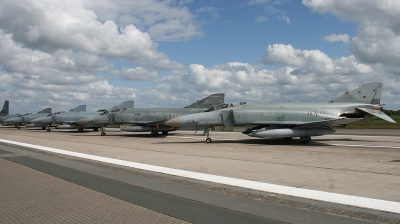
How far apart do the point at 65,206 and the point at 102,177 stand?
3.03m

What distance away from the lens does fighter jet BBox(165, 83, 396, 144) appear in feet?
60.3

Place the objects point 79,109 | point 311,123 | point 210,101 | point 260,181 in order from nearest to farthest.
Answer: point 260,181
point 311,123
point 210,101
point 79,109

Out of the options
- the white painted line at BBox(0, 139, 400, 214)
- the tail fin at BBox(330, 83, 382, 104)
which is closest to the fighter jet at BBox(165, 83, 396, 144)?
the tail fin at BBox(330, 83, 382, 104)

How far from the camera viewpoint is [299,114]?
18609 mm

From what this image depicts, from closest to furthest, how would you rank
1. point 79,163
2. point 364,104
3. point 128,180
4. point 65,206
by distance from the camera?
1. point 65,206
2. point 128,180
3. point 79,163
4. point 364,104

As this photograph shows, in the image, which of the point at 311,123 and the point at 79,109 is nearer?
the point at 311,123

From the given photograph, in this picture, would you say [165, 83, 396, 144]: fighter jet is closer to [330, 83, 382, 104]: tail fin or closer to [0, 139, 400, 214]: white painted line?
[330, 83, 382, 104]: tail fin

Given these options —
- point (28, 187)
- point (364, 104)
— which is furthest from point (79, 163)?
point (364, 104)

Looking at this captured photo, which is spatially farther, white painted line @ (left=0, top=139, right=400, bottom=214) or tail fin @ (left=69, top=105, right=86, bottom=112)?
tail fin @ (left=69, top=105, right=86, bottom=112)

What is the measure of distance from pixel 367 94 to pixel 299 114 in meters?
4.56

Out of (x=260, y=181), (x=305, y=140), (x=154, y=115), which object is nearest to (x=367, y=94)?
(x=305, y=140)

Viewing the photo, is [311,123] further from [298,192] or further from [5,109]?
[5,109]

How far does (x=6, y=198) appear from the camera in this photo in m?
6.46

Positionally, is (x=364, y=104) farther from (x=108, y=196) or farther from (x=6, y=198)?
(x=6, y=198)
